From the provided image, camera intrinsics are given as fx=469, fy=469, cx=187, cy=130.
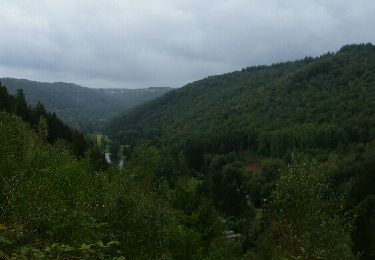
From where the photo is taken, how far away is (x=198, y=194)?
152 ft

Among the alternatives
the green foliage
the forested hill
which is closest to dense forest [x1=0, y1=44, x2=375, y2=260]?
the green foliage

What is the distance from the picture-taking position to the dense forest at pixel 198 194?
17.9 m

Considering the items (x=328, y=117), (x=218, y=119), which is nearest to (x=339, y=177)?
(x=328, y=117)

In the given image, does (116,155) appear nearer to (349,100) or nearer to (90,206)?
(349,100)

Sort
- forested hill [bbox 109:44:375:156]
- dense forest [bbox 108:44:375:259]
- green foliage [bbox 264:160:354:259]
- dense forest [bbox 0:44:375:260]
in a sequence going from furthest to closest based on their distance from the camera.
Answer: forested hill [bbox 109:44:375:156], dense forest [bbox 108:44:375:259], green foliage [bbox 264:160:354:259], dense forest [bbox 0:44:375:260]

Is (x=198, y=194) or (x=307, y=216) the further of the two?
(x=198, y=194)

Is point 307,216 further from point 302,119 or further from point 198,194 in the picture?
point 302,119

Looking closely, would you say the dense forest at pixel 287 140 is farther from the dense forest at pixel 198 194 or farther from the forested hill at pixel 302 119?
the dense forest at pixel 198 194

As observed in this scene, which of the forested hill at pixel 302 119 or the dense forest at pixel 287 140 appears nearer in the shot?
A: the dense forest at pixel 287 140

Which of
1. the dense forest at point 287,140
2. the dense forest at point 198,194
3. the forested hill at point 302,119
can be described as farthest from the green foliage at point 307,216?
the forested hill at point 302,119

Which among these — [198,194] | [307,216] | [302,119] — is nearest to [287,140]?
[302,119]

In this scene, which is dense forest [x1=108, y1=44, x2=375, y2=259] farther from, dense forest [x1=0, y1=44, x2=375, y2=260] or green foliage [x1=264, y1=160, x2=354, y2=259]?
green foliage [x1=264, y1=160, x2=354, y2=259]

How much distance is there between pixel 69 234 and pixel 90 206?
352cm

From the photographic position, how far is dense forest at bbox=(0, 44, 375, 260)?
17891mm
